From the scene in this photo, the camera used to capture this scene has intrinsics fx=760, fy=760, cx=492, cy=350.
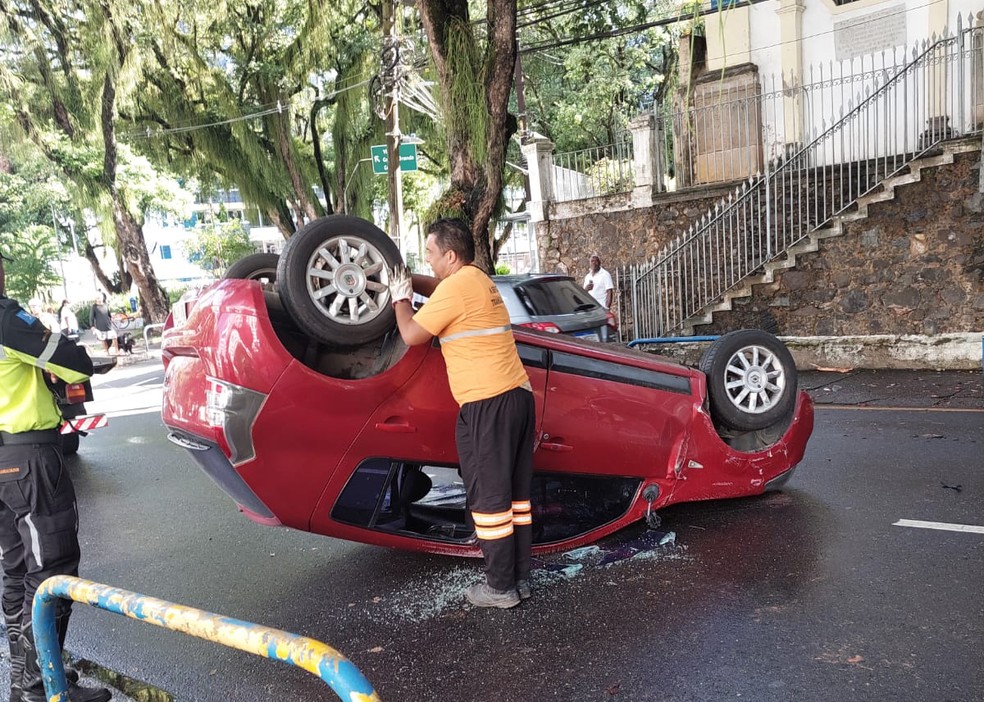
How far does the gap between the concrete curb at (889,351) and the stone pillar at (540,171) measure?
5270 millimetres

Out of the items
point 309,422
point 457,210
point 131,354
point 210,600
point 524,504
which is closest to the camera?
point 309,422

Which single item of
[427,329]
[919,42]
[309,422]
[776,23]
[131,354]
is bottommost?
[131,354]

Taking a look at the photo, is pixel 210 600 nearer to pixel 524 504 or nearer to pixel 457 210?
pixel 524 504

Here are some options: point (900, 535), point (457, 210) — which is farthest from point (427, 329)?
point (457, 210)

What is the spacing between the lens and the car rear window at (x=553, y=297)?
27.4ft

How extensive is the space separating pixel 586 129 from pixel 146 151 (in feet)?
42.8

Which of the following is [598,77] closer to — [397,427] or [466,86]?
[466,86]

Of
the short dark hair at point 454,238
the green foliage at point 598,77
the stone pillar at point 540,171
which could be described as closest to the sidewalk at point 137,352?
the stone pillar at point 540,171

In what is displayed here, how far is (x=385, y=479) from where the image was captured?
3.93 metres

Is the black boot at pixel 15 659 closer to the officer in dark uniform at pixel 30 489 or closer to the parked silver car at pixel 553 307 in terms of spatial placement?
the officer in dark uniform at pixel 30 489

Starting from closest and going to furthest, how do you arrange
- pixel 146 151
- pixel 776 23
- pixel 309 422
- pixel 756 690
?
1. pixel 756 690
2. pixel 309 422
3. pixel 776 23
4. pixel 146 151

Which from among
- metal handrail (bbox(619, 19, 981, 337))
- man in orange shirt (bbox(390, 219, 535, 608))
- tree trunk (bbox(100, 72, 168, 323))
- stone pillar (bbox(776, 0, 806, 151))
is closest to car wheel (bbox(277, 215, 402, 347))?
man in orange shirt (bbox(390, 219, 535, 608))

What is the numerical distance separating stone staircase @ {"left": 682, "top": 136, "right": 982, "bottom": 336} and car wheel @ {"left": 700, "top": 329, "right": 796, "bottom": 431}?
6734mm

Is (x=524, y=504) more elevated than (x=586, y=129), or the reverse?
(x=586, y=129)
